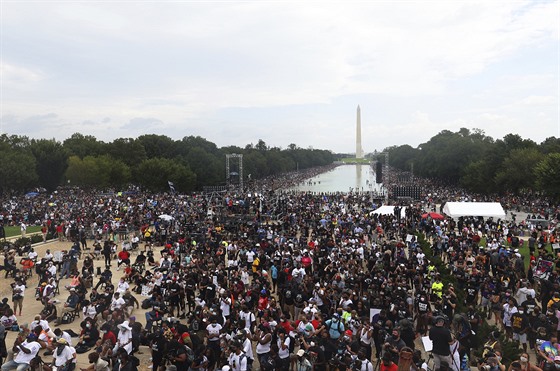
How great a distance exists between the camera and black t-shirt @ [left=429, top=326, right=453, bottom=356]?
857 centimetres

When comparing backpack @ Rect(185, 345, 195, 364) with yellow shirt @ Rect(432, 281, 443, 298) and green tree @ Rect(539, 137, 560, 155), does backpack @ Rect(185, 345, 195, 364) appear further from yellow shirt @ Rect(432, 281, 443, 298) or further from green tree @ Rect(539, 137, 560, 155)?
green tree @ Rect(539, 137, 560, 155)

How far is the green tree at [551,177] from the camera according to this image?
42.3 metres

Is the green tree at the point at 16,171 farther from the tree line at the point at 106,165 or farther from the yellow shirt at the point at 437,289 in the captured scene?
the yellow shirt at the point at 437,289

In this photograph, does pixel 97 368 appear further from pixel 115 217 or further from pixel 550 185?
pixel 550 185

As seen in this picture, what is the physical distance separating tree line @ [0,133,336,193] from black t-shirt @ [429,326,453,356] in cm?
5925

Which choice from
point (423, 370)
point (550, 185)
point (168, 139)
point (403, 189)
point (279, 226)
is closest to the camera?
point (423, 370)

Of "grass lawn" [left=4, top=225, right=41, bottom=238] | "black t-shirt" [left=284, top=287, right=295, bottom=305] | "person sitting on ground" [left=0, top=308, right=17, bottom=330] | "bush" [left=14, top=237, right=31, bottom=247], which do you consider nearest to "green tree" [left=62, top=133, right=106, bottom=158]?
"grass lawn" [left=4, top=225, right=41, bottom=238]

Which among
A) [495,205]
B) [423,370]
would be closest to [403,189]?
[495,205]

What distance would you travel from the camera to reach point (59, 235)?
29.1 m

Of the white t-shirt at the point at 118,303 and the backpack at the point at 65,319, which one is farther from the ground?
the white t-shirt at the point at 118,303

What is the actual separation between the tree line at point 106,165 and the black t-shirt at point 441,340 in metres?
59.3

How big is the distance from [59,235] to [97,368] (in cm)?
2384

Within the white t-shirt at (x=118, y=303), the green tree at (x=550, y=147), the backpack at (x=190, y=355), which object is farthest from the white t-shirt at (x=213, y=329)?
the green tree at (x=550, y=147)

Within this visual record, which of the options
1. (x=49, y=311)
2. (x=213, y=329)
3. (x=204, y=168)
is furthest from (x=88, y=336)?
(x=204, y=168)
